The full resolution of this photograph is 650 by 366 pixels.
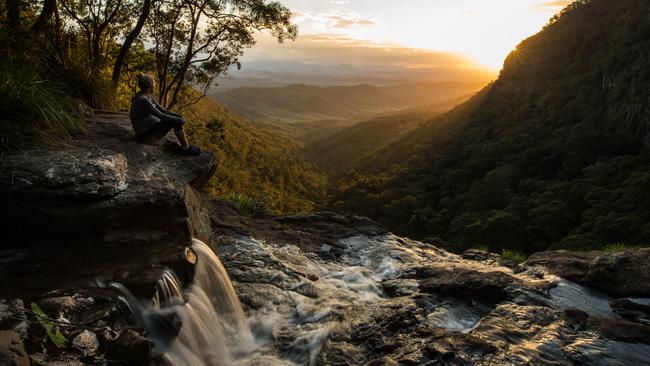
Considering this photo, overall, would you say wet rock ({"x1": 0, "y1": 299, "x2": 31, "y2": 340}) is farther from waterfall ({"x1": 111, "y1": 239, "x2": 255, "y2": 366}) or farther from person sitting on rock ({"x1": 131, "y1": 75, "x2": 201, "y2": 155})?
person sitting on rock ({"x1": 131, "y1": 75, "x2": 201, "y2": 155})

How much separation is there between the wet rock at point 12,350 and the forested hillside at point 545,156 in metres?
30.2

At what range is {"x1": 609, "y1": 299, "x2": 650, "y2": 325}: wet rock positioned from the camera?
9875mm

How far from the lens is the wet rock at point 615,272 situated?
11.0 m

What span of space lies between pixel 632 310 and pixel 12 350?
12.2 m

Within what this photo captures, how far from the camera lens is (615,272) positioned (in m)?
11.5

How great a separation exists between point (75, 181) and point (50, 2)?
30.6ft

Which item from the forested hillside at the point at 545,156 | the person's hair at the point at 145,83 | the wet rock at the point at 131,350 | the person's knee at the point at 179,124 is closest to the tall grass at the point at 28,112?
the person's hair at the point at 145,83

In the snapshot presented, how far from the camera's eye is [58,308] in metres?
6.15

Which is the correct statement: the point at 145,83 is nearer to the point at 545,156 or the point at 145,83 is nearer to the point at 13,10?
the point at 13,10

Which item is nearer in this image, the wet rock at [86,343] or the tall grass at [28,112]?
the wet rock at [86,343]

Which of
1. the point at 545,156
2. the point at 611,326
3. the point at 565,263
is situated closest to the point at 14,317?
the point at 611,326

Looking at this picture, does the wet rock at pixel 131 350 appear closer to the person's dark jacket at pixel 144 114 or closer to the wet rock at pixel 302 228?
the person's dark jacket at pixel 144 114

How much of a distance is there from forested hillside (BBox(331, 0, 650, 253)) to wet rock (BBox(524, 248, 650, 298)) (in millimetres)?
17380

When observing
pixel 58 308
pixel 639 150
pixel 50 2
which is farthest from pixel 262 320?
pixel 639 150
